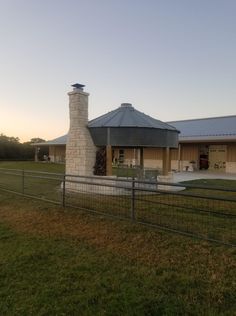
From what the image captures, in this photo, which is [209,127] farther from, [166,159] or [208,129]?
[166,159]

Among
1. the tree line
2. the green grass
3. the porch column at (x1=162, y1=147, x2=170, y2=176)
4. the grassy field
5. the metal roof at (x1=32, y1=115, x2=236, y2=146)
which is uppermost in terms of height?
the metal roof at (x1=32, y1=115, x2=236, y2=146)

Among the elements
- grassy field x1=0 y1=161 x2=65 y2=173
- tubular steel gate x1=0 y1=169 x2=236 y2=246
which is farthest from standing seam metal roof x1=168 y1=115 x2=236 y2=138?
tubular steel gate x1=0 y1=169 x2=236 y2=246

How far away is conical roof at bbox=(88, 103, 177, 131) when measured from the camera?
1305cm

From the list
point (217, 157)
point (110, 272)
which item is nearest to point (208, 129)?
point (217, 157)

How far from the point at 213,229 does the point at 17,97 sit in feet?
56.9

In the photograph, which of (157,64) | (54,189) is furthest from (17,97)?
(54,189)

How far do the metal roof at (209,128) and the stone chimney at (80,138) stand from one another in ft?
41.2

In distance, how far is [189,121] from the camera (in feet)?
105

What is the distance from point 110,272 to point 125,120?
9.35m

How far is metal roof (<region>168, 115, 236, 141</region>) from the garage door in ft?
4.65

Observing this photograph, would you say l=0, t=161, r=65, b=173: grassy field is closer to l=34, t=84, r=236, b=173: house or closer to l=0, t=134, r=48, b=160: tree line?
l=34, t=84, r=236, b=173: house

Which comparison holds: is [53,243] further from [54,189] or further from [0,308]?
[54,189]

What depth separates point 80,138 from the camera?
13.2 meters

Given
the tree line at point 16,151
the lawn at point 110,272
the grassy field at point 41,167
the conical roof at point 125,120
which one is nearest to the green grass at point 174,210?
the lawn at point 110,272
